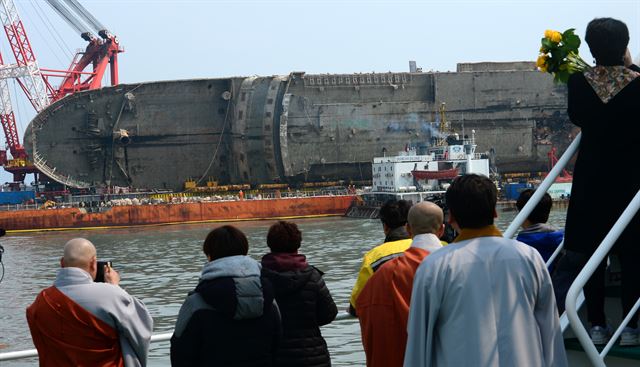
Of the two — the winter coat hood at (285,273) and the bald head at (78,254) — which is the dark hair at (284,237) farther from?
the bald head at (78,254)

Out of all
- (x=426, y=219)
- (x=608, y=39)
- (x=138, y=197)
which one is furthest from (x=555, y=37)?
(x=138, y=197)

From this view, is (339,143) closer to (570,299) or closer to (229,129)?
Answer: (229,129)

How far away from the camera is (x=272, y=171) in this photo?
67.6m

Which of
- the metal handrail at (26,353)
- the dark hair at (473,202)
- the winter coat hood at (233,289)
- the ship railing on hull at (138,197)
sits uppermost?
the dark hair at (473,202)

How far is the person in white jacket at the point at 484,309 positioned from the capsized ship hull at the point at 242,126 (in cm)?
6351

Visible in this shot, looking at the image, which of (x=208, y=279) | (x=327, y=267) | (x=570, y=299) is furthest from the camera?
(x=327, y=267)

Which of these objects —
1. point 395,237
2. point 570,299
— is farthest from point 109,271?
point 570,299

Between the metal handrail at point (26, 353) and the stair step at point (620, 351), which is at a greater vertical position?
the stair step at point (620, 351)

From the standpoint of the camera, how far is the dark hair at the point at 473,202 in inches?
143

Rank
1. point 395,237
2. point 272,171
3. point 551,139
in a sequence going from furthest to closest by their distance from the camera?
point 551,139, point 272,171, point 395,237

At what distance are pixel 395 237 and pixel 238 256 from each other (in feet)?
3.76

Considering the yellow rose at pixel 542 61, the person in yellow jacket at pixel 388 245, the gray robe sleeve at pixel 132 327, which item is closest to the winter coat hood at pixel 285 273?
the person in yellow jacket at pixel 388 245

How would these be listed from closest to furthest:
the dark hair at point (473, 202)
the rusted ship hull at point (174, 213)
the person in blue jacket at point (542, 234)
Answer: the dark hair at point (473, 202), the person in blue jacket at point (542, 234), the rusted ship hull at point (174, 213)

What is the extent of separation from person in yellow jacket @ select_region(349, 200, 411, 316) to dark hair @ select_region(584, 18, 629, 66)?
1.40 m
